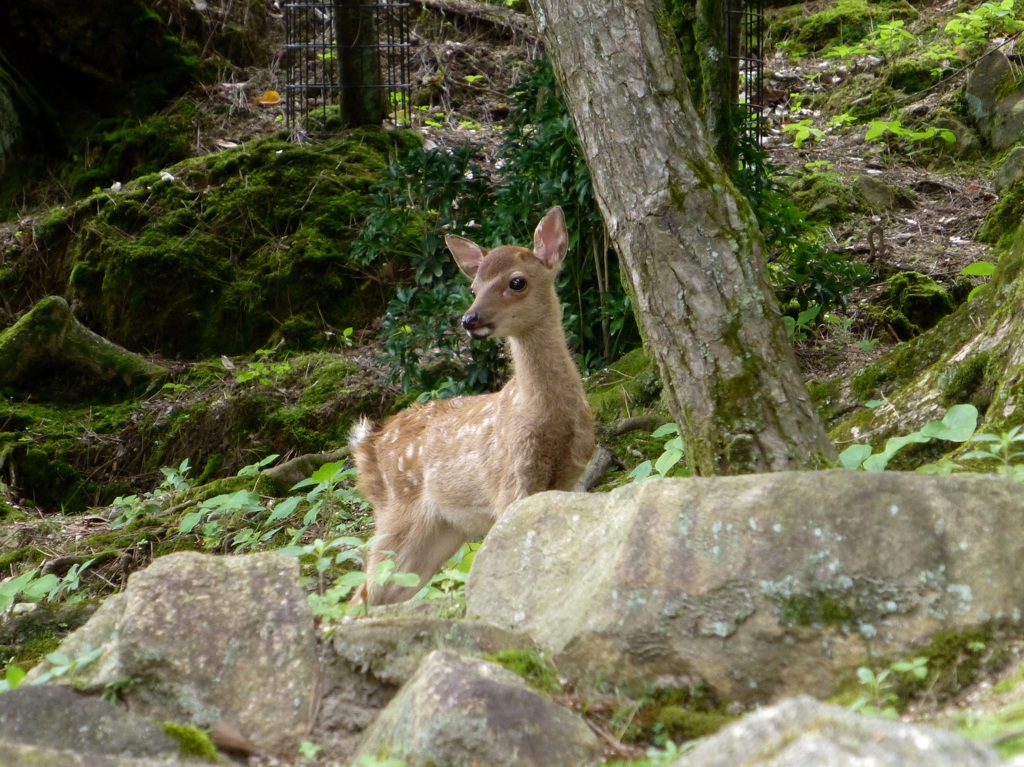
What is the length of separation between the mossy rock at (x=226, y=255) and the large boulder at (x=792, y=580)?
734cm

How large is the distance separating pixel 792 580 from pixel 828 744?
0.98m

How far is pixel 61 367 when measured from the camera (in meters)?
9.58

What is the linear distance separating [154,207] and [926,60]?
304 inches

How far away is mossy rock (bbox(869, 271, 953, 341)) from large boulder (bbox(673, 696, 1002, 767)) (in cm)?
639

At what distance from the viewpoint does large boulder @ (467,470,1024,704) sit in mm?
2646

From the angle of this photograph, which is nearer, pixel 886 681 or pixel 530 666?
pixel 886 681

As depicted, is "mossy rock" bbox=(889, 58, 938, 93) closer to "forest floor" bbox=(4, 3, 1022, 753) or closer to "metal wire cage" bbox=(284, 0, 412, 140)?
"forest floor" bbox=(4, 3, 1022, 753)

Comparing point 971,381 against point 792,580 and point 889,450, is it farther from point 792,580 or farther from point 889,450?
point 792,580

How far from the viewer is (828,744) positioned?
5.74 feet

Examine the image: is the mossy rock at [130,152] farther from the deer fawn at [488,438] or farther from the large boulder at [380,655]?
the large boulder at [380,655]

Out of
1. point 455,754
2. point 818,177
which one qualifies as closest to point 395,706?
point 455,754

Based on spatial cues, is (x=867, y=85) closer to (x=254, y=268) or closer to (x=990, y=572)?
(x=254, y=268)

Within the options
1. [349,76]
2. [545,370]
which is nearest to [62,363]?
[349,76]

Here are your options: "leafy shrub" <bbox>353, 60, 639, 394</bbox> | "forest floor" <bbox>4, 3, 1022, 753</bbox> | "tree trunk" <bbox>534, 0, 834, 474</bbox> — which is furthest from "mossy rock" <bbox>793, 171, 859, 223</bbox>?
"tree trunk" <bbox>534, 0, 834, 474</bbox>
